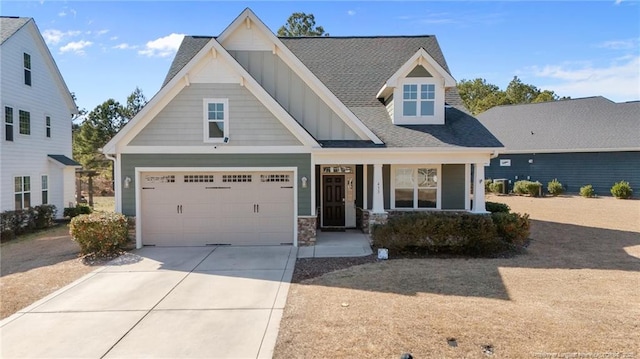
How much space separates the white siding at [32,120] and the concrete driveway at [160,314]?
9.50m

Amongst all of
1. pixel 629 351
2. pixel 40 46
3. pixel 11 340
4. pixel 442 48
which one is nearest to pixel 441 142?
pixel 442 48

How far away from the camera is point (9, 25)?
1622 centimetres

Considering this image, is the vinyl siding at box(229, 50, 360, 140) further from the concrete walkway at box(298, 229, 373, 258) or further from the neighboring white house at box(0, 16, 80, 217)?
the neighboring white house at box(0, 16, 80, 217)

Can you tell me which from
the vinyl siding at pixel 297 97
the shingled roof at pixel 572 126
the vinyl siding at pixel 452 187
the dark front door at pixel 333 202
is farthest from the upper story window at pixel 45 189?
the shingled roof at pixel 572 126

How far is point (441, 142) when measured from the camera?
1184cm

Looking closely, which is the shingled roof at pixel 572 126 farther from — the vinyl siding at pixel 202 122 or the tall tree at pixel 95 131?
the tall tree at pixel 95 131

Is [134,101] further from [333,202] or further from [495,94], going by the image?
[495,94]

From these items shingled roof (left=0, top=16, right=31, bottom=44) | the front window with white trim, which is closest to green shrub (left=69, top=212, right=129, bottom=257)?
the front window with white trim

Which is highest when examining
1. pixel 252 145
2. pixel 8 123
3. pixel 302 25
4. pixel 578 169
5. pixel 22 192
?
pixel 302 25

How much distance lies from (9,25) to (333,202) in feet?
52.7

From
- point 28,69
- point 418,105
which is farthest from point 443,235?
point 28,69

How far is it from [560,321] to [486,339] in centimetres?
155

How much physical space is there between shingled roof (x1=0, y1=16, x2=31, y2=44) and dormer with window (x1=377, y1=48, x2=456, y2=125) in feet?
51.4

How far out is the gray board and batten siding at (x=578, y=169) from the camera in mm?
24328
